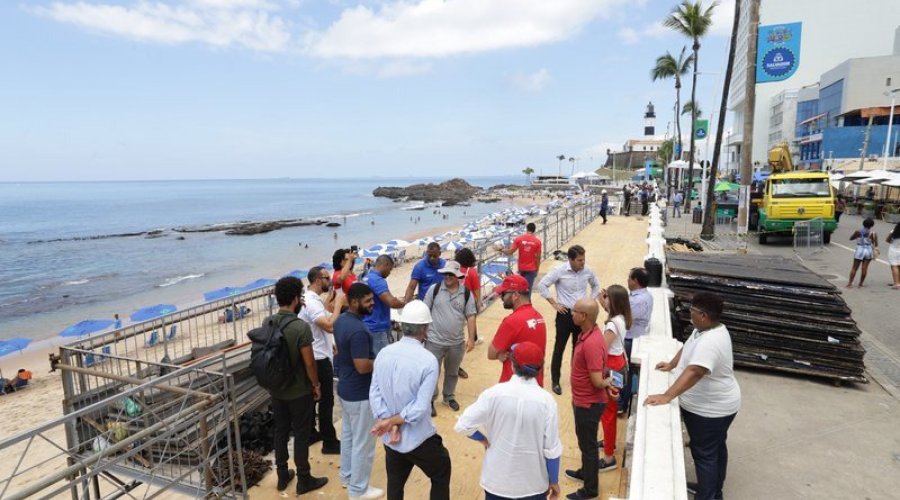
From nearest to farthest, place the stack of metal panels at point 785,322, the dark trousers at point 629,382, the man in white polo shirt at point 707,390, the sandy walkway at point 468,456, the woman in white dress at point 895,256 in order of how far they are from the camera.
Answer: the man in white polo shirt at point 707,390 < the sandy walkway at point 468,456 < the dark trousers at point 629,382 < the stack of metal panels at point 785,322 < the woman in white dress at point 895,256

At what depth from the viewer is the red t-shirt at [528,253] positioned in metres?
7.58

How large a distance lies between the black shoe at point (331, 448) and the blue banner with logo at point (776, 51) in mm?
15055

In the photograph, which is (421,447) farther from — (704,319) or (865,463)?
(865,463)

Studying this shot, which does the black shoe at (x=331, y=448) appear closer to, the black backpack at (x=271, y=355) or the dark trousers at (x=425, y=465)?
the black backpack at (x=271, y=355)

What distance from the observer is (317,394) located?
432cm

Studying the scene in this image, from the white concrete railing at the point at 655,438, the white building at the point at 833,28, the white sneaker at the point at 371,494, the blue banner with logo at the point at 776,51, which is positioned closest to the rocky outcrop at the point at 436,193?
the white building at the point at 833,28

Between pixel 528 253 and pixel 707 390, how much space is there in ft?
13.7

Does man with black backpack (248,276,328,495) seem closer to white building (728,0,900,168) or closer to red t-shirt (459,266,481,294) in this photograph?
red t-shirt (459,266,481,294)

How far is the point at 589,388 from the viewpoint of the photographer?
150 inches

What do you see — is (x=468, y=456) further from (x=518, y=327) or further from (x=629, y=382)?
(x=629, y=382)

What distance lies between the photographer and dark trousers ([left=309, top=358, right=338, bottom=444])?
478 centimetres

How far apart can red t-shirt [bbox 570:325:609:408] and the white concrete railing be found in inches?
13.7

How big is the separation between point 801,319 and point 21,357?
21664 millimetres

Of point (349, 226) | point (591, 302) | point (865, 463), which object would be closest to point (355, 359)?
point (591, 302)
